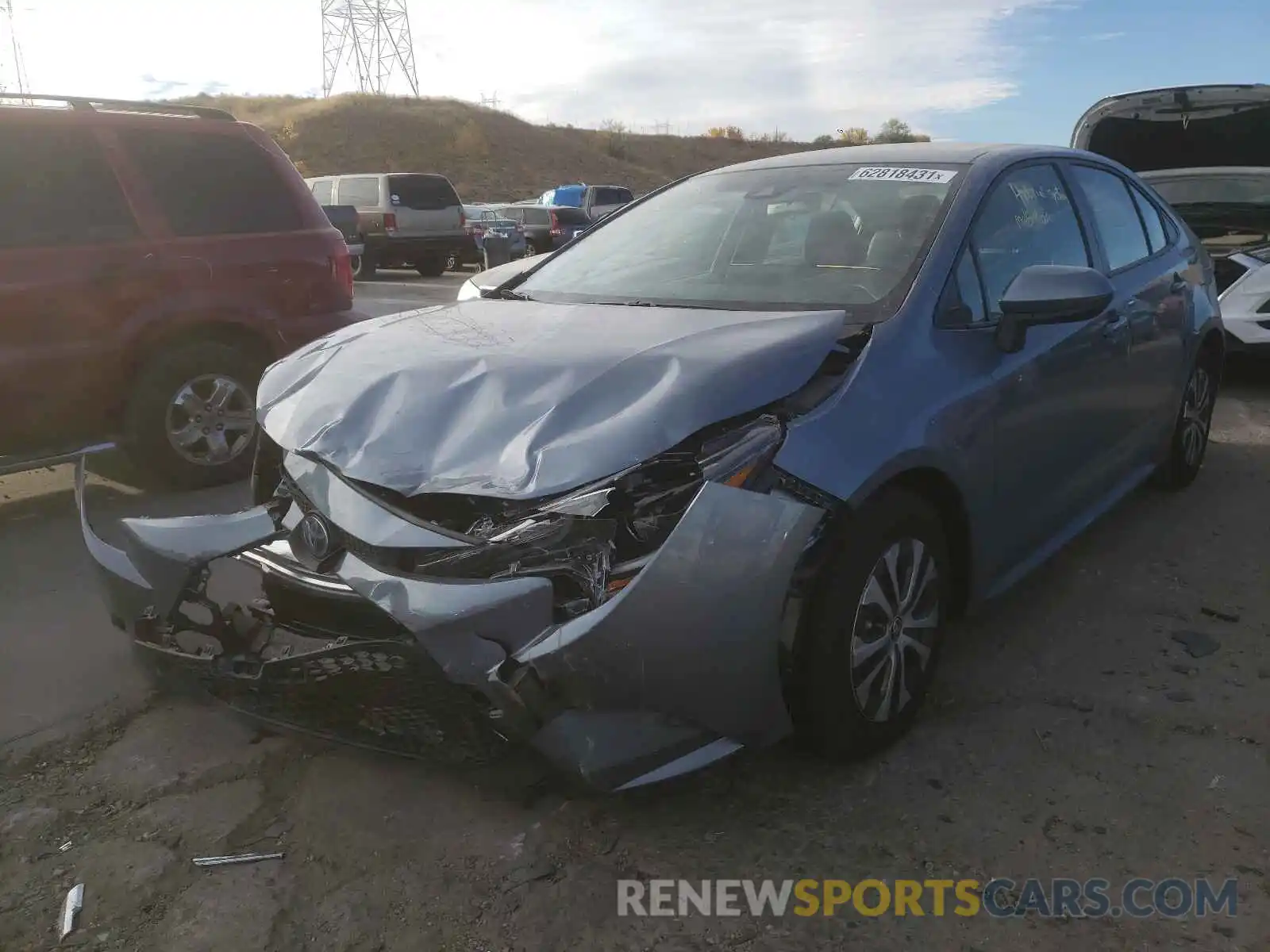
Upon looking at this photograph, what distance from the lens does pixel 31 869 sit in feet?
7.80

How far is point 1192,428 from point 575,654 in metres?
4.13

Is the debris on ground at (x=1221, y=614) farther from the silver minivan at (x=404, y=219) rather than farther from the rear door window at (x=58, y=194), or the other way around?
the silver minivan at (x=404, y=219)

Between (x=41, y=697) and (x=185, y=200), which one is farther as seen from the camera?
(x=185, y=200)

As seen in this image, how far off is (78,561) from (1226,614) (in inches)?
182

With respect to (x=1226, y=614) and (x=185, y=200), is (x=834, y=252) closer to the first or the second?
(x=1226, y=614)

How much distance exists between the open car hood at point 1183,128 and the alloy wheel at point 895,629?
730cm

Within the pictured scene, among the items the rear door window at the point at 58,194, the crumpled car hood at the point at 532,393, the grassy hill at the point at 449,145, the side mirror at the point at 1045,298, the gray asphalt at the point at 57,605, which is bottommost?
the gray asphalt at the point at 57,605

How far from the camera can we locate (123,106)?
5.19 meters

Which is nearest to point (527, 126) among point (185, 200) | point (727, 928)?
point (185, 200)

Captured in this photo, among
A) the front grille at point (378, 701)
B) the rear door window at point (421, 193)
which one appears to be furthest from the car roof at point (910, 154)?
the rear door window at point (421, 193)

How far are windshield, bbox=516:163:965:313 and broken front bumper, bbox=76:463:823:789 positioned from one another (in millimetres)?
1044

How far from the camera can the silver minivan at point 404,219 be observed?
61.9 feet

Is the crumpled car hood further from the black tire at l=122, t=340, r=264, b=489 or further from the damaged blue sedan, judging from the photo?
the black tire at l=122, t=340, r=264, b=489

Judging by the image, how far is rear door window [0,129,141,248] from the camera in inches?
182
